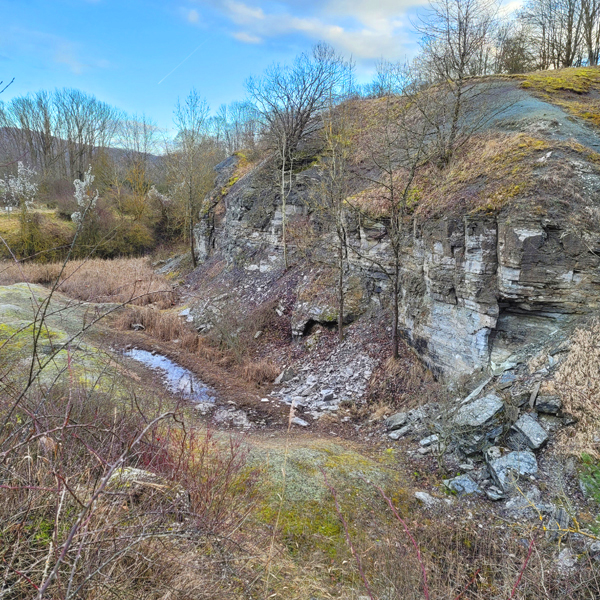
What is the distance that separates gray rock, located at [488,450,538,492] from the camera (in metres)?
4.84

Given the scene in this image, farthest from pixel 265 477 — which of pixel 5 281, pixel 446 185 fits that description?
pixel 5 281

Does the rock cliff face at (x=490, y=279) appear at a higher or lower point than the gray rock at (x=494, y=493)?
higher

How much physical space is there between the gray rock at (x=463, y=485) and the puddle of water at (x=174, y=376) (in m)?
5.82

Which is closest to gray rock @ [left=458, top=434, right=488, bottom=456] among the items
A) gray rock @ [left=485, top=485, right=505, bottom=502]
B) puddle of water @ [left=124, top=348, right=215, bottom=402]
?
gray rock @ [left=485, top=485, right=505, bottom=502]

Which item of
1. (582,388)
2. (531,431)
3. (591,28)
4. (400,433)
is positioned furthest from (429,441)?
(591,28)

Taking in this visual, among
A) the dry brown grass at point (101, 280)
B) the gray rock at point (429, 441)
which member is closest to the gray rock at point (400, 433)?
the gray rock at point (429, 441)

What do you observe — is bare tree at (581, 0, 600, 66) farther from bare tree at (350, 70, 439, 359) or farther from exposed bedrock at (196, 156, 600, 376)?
exposed bedrock at (196, 156, 600, 376)

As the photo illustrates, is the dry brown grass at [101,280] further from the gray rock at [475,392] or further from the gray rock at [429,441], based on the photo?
the gray rock at [475,392]

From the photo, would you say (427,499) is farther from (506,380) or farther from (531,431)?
(506,380)

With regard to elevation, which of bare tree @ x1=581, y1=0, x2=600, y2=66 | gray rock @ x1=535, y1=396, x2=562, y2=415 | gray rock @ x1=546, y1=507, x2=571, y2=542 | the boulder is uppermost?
bare tree @ x1=581, y1=0, x2=600, y2=66

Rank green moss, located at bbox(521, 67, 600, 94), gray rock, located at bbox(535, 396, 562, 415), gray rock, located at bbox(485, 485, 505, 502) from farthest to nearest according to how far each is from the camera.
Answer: green moss, located at bbox(521, 67, 600, 94)
gray rock, located at bbox(535, 396, 562, 415)
gray rock, located at bbox(485, 485, 505, 502)

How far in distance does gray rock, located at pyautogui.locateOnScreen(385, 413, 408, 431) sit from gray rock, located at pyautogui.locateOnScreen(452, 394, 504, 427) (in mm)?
1482

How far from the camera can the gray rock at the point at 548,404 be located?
5.34 m

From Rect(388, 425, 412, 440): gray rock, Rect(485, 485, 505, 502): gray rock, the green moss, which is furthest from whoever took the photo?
the green moss
